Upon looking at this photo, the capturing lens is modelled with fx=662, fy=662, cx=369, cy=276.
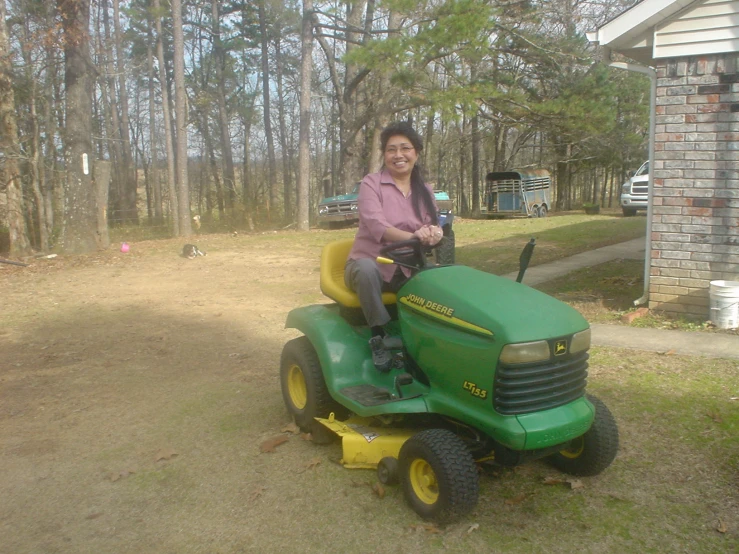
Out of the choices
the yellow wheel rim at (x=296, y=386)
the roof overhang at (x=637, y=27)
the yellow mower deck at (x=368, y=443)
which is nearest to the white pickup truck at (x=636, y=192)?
the roof overhang at (x=637, y=27)

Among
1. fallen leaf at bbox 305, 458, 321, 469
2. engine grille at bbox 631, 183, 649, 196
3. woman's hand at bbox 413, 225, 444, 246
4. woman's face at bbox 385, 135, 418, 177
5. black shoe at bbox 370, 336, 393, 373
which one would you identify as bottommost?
fallen leaf at bbox 305, 458, 321, 469

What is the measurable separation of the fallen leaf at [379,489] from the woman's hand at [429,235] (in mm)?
1355

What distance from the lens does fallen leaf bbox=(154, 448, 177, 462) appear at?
4.11m

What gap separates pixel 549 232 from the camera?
17.2m

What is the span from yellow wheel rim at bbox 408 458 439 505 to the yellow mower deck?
0.28m

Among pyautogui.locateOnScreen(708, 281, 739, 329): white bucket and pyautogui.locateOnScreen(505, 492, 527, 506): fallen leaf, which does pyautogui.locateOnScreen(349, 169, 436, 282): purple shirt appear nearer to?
pyautogui.locateOnScreen(505, 492, 527, 506): fallen leaf

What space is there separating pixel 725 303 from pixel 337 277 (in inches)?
165

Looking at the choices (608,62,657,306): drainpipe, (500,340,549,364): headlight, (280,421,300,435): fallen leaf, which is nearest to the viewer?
(500,340,549,364): headlight

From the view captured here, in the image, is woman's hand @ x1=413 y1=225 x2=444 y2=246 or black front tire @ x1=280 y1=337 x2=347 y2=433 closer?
woman's hand @ x1=413 y1=225 x2=444 y2=246

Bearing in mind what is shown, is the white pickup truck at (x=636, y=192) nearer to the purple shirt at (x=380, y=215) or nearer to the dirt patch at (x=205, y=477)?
the dirt patch at (x=205, y=477)

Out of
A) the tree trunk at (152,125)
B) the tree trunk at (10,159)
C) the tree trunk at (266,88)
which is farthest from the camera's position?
the tree trunk at (266,88)

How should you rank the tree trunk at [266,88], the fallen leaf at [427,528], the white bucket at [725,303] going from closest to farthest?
the fallen leaf at [427,528], the white bucket at [725,303], the tree trunk at [266,88]

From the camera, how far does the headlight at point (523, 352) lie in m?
2.99

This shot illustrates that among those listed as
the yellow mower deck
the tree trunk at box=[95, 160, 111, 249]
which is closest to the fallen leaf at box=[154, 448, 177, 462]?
the yellow mower deck
